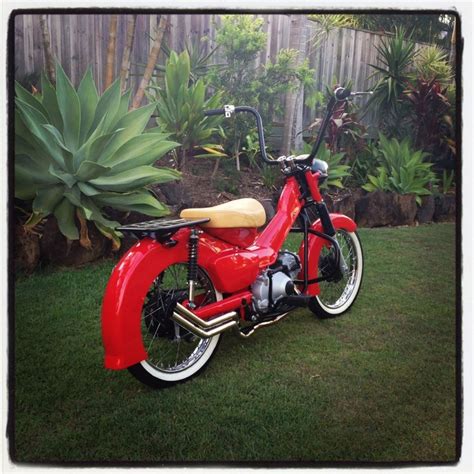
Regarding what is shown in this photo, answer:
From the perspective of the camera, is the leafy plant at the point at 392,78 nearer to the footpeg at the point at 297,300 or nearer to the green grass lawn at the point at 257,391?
the green grass lawn at the point at 257,391

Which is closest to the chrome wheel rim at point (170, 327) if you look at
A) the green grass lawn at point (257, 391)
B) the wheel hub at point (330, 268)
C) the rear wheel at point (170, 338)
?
the rear wheel at point (170, 338)

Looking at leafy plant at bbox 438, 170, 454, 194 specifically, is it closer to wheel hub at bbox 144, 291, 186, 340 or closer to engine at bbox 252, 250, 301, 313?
engine at bbox 252, 250, 301, 313

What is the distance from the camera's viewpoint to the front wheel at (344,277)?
7.82 ft

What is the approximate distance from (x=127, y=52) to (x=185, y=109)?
0.30m

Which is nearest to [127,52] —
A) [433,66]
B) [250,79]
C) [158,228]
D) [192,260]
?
[250,79]

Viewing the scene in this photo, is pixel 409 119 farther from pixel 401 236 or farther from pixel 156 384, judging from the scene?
pixel 156 384

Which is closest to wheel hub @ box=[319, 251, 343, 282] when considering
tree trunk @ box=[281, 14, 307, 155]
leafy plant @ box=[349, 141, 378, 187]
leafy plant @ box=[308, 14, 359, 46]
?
leafy plant @ box=[349, 141, 378, 187]

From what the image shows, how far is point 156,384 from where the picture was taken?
169 cm

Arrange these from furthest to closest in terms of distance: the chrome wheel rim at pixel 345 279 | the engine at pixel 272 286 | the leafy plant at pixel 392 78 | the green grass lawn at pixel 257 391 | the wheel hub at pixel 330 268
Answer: the chrome wheel rim at pixel 345 279 → the wheel hub at pixel 330 268 → the engine at pixel 272 286 → the leafy plant at pixel 392 78 → the green grass lawn at pixel 257 391

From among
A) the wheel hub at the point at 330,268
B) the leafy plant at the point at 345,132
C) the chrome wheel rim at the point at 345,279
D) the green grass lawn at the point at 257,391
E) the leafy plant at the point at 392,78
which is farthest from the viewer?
the chrome wheel rim at the point at 345,279

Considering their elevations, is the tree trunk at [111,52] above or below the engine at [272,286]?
above

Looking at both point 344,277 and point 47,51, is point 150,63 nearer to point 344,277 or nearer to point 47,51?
point 47,51

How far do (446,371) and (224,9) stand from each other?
1491 millimetres
